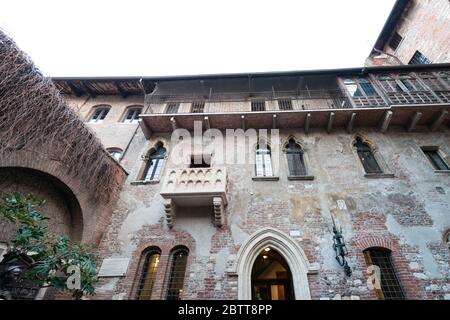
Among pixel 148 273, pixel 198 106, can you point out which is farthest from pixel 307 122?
pixel 148 273

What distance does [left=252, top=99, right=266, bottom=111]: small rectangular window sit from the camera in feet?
36.4

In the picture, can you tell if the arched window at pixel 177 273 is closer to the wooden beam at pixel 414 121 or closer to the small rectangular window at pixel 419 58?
the wooden beam at pixel 414 121

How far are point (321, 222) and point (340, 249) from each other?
1.07m

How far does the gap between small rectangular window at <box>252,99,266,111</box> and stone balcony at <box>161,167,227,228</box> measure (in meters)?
4.65

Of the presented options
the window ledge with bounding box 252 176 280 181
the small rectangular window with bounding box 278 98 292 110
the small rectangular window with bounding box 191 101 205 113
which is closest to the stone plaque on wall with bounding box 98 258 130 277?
the window ledge with bounding box 252 176 280 181

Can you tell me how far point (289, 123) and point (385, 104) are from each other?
4.13m

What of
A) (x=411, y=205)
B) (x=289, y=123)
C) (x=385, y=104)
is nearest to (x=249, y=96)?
(x=289, y=123)

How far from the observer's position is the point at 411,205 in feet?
25.3

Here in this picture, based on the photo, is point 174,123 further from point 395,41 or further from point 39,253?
point 395,41

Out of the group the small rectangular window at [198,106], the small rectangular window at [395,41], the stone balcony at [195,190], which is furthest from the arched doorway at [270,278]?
the small rectangular window at [395,41]

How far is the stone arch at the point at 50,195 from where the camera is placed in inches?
230

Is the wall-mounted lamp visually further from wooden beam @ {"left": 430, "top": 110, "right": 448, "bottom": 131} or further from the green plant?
wooden beam @ {"left": 430, "top": 110, "right": 448, "bottom": 131}

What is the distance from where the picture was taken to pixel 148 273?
23.4 feet

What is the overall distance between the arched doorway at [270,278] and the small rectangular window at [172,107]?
750 cm
